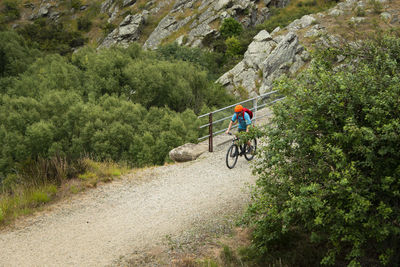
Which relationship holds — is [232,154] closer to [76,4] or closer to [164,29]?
[164,29]

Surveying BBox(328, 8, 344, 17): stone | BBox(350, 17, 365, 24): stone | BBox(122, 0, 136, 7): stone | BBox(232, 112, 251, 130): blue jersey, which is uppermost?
BBox(122, 0, 136, 7): stone

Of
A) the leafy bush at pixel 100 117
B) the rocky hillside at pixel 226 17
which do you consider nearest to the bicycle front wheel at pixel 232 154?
the rocky hillside at pixel 226 17

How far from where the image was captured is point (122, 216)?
27.6ft

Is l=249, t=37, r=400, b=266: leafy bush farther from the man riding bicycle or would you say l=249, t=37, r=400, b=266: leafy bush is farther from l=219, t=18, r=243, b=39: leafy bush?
l=219, t=18, r=243, b=39: leafy bush

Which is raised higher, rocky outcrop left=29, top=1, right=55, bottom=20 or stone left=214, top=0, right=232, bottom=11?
rocky outcrop left=29, top=1, right=55, bottom=20

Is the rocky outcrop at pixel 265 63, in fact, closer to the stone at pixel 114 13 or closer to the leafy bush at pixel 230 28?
the leafy bush at pixel 230 28

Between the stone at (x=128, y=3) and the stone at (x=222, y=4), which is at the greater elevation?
the stone at (x=128, y=3)

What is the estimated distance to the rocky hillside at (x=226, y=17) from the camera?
29750 mm

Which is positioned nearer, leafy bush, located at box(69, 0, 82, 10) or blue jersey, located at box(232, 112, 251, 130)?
blue jersey, located at box(232, 112, 251, 130)

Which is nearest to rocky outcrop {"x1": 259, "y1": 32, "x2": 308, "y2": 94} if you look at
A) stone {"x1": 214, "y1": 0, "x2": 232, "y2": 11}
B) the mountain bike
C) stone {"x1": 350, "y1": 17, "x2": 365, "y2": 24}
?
stone {"x1": 350, "y1": 17, "x2": 365, "y2": 24}

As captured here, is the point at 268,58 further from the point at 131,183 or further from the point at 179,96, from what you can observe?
the point at 131,183

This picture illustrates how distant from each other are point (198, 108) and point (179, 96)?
8.47 ft

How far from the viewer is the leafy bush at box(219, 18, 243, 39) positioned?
45.1 metres

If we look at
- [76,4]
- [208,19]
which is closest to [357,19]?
[208,19]
